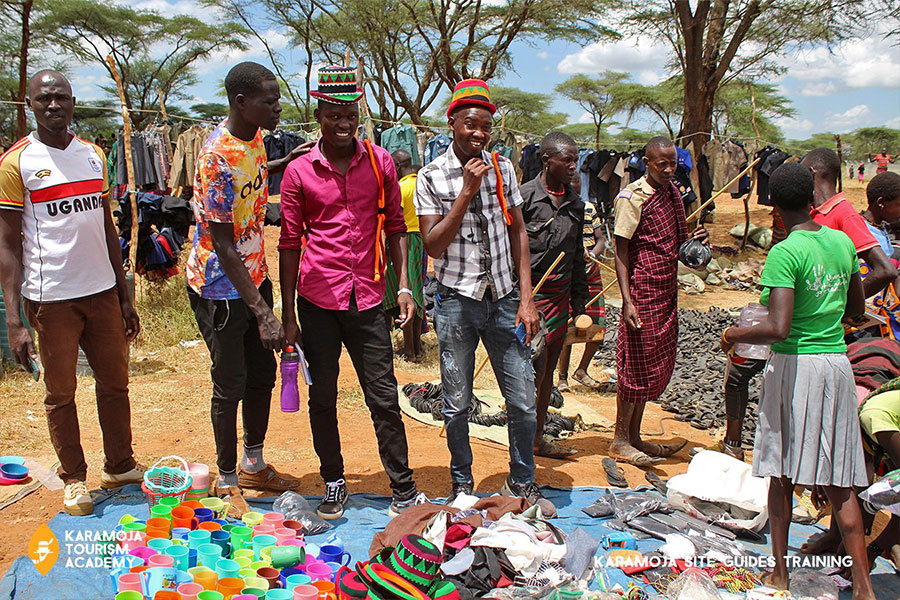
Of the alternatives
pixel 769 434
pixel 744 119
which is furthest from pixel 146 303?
pixel 744 119

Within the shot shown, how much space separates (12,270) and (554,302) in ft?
9.74

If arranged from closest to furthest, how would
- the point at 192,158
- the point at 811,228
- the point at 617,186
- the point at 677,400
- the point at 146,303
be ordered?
the point at 811,228, the point at 677,400, the point at 146,303, the point at 192,158, the point at 617,186

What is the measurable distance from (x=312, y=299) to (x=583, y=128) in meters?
37.1

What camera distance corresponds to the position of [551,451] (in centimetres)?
476

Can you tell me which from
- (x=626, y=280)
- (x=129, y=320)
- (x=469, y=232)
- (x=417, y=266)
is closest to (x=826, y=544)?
(x=626, y=280)

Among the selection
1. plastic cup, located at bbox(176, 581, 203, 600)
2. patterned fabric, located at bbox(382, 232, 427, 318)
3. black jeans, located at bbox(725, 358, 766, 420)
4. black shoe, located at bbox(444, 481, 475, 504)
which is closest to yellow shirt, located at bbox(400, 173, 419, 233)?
patterned fabric, located at bbox(382, 232, 427, 318)

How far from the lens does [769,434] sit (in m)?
3.00

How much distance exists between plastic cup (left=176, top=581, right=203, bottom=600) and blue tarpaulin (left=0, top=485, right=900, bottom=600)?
0.52 metres

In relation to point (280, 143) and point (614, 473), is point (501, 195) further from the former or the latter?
point (280, 143)

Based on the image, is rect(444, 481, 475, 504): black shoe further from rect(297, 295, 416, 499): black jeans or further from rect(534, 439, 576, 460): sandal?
rect(534, 439, 576, 460): sandal

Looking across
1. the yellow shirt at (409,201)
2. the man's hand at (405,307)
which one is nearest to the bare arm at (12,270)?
the man's hand at (405,307)

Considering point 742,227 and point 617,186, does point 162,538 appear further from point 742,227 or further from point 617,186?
point 742,227

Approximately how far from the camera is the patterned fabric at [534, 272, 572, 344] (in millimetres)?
4504

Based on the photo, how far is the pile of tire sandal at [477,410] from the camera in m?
5.44
